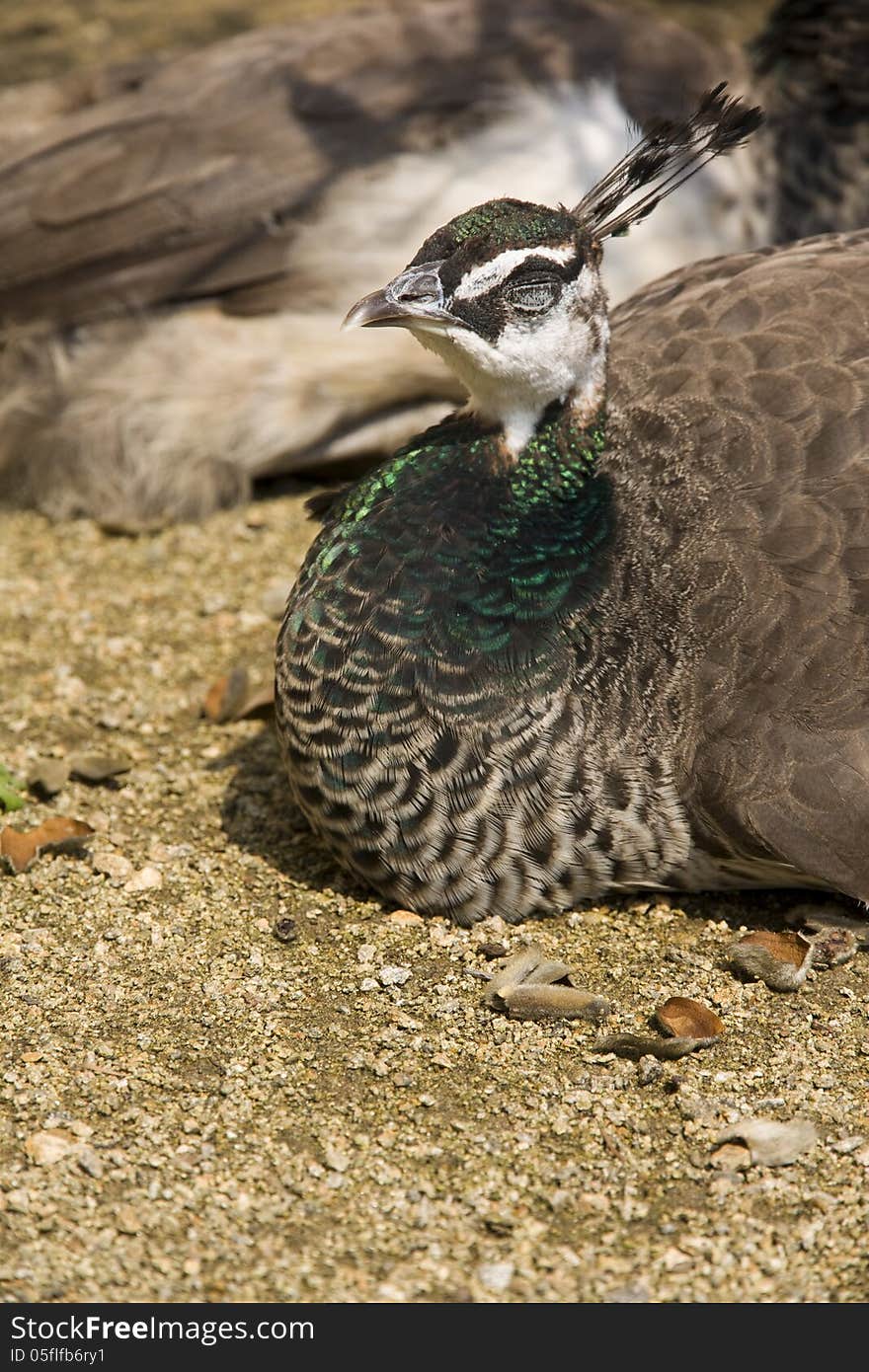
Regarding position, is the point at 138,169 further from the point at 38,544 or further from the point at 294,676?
the point at 294,676

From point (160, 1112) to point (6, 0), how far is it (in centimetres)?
722

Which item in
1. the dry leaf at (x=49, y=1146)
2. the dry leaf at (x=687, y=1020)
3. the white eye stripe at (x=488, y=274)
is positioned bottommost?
the dry leaf at (x=49, y=1146)

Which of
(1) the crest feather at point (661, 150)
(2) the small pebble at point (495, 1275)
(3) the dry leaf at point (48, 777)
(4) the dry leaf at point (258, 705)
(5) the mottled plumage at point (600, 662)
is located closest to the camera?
(2) the small pebble at point (495, 1275)

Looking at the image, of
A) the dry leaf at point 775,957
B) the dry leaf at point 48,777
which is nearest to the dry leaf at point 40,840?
the dry leaf at point 48,777

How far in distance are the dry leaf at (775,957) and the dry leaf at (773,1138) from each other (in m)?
0.41

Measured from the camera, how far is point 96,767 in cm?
427

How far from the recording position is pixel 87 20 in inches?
339

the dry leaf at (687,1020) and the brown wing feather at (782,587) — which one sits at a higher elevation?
the brown wing feather at (782,587)

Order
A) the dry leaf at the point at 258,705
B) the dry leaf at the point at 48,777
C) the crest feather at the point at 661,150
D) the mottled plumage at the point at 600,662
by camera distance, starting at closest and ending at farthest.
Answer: the mottled plumage at the point at 600,662
the crest feather at the point at 661,150
the dry leaf at the point at 48,777
the dry leaf at the point at 258,705

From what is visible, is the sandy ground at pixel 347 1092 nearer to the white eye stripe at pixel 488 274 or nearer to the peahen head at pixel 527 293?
the peahen head at pixel 527 293

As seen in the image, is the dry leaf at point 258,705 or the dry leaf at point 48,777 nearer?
the dry leaf at point 48,777

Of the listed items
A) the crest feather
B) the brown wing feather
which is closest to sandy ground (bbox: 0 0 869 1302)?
the brown wing feather

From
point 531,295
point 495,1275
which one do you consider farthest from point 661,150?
point 495,1275

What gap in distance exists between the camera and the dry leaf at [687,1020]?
11.1 ft
